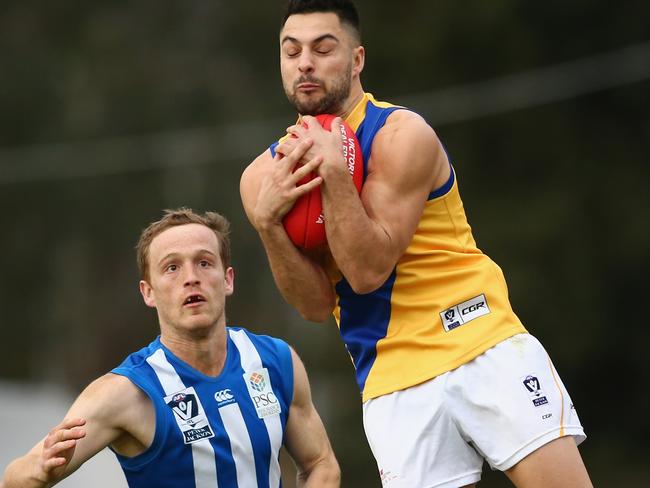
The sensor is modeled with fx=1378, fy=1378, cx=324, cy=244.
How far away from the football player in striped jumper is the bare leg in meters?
1.18

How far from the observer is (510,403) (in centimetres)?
503

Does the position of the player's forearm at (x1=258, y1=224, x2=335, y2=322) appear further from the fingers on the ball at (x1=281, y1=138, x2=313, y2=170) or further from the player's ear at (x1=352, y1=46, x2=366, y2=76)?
the player's ear at (x1=352, y1=46, x2=366, y2=76)

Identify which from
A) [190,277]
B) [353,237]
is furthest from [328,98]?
[190,277]

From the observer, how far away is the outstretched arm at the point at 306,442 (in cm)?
594

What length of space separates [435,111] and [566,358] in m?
3.99

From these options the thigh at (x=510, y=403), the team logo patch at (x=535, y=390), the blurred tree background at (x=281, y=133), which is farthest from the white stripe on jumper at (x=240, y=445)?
the blurred tree background at (x=281, y=133)

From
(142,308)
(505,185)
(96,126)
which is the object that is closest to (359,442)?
(505,185)

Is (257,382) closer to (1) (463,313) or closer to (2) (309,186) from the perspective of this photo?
(1) (463,313)

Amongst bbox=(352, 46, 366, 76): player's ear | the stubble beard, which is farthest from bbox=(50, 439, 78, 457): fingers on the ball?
bbox=(352, 46, 366, 76): player's ear

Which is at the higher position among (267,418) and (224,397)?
(224,397)

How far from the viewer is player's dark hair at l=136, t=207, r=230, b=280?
581 centimetres

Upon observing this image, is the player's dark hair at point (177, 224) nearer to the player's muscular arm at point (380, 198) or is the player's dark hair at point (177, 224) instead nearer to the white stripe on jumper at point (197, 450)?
the white stripe on jumper at point (197, 450)

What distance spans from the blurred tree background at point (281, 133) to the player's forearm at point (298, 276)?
43.2 feet

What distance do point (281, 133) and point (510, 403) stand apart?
1600 centimetres
